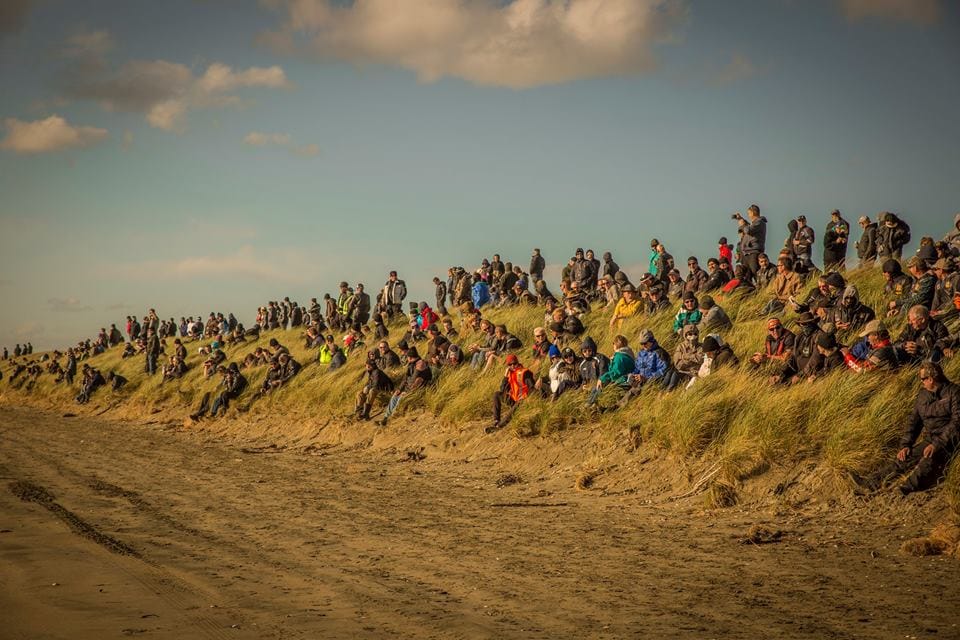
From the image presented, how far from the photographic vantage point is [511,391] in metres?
14.6

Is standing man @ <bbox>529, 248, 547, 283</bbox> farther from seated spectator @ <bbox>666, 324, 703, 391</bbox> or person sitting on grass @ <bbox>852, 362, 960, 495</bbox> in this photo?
person sitting on grass @ <bbox>852, 362, 960, 495</bbox>

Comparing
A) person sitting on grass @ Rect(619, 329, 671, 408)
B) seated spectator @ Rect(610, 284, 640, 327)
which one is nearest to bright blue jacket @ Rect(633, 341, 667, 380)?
person sitting on grass @ Rect(619, 329, 671, 408)

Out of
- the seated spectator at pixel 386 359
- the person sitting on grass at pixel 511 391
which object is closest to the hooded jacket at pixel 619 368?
the person sitting on grass at pixel 511 391

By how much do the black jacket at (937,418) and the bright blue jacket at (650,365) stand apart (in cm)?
490

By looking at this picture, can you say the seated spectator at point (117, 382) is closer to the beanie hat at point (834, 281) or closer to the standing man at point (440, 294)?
the standing man at point (440, 294)

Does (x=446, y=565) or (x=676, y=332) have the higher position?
(x=676, y=332)

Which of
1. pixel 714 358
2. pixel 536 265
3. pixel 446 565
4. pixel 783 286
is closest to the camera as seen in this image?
pixel 446 565

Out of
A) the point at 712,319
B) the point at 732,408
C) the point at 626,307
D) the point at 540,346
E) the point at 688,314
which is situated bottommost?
the point at 732,408

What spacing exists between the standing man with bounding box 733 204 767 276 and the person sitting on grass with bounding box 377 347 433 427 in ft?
25.7

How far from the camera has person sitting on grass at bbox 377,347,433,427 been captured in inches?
667

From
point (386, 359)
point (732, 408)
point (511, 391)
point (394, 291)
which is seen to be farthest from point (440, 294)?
point (732, 408)

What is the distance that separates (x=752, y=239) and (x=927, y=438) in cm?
1058

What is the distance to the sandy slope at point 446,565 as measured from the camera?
5.40 meters

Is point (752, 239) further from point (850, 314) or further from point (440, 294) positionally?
point (440, 294)
